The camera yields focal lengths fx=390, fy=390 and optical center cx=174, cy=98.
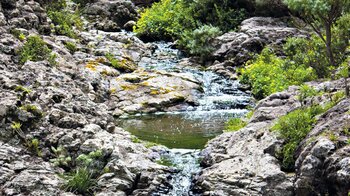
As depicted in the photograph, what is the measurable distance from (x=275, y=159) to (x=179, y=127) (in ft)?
17.2

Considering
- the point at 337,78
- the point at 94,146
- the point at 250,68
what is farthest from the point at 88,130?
the point at 250,68

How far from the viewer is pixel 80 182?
7.81m

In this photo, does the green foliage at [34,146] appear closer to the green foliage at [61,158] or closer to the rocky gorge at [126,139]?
the rocky gorge at [126,139]

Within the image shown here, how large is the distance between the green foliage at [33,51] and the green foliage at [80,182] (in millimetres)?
5206

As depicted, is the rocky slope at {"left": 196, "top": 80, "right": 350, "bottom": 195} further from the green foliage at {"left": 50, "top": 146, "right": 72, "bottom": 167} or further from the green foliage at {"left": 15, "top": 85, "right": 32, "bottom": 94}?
the green foliage at {"left": 15, "top": 85, "right": 32, "bottom": 94}

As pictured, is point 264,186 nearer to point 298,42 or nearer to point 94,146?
point 94,146

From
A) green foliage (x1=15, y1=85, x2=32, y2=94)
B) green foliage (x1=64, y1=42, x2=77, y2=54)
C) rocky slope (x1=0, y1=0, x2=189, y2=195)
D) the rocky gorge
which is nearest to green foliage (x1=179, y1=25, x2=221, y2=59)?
the rocky gorge

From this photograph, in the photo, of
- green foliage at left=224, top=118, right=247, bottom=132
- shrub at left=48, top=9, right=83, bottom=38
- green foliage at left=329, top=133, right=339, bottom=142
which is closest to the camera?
green foliage at left=329, top=133, right=339, bottom=142

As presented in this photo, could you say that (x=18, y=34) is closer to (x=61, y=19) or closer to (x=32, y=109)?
(x=32, y=109)

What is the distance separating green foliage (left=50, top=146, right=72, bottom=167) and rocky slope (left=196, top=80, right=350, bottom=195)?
115 inches

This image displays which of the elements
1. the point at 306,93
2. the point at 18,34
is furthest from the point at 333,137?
the point at 18,34

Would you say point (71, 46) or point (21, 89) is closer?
point (21, 89)

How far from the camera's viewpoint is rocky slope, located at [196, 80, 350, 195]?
6.80 m

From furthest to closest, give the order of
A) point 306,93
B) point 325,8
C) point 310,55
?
1. point 310,55
2. point 325,8
3. point 306,93
